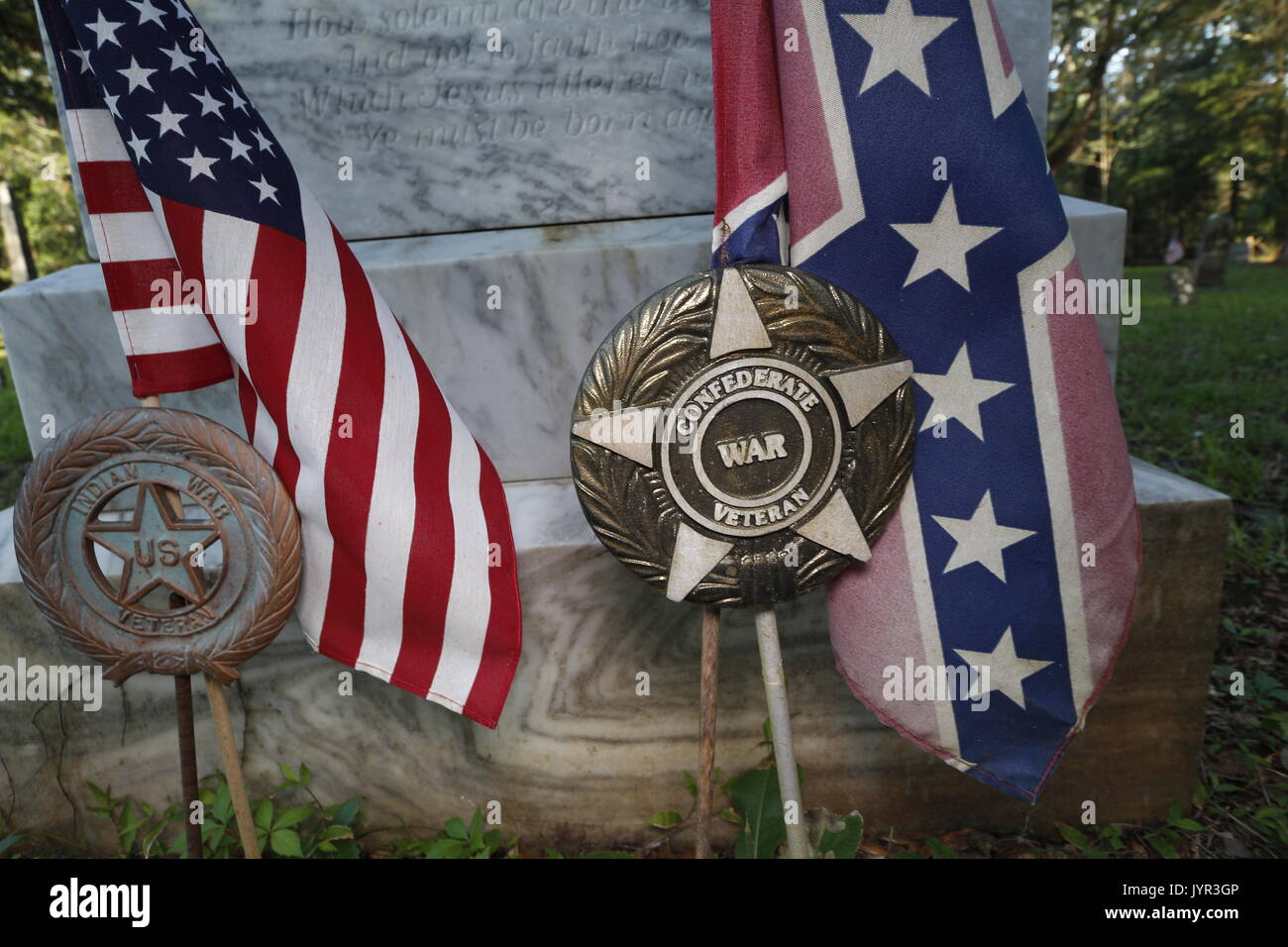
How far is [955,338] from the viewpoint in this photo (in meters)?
1.57

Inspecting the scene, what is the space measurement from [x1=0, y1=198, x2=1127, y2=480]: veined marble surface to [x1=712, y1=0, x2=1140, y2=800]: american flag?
24.6 inches

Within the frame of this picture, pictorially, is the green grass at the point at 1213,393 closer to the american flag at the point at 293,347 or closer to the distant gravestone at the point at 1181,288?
the distant gravestone at the point at 1181,288

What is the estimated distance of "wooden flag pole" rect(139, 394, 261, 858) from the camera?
1.56m

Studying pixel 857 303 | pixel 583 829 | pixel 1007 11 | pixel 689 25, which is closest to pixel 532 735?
pixel 583 829

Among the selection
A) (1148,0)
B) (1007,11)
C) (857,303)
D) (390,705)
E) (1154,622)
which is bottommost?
(390,705)

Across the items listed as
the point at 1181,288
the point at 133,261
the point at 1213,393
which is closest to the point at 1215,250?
the point at 1181,288

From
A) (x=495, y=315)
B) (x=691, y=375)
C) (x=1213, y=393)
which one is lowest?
(x=691, y=375)

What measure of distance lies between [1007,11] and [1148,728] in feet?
6.23

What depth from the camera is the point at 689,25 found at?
2.17m

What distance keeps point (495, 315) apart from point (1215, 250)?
13.8 m

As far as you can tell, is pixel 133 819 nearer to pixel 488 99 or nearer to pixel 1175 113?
pixel 488 99

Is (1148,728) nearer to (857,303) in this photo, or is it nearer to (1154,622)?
(1154,622)

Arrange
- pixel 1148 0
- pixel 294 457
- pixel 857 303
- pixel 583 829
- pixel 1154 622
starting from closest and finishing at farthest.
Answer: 1. pixel 857 303
2. pixel 294 457
3. pixel 1154 622
4. pixel 583 829
5. pixel 1148 0

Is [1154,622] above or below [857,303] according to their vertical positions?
below
